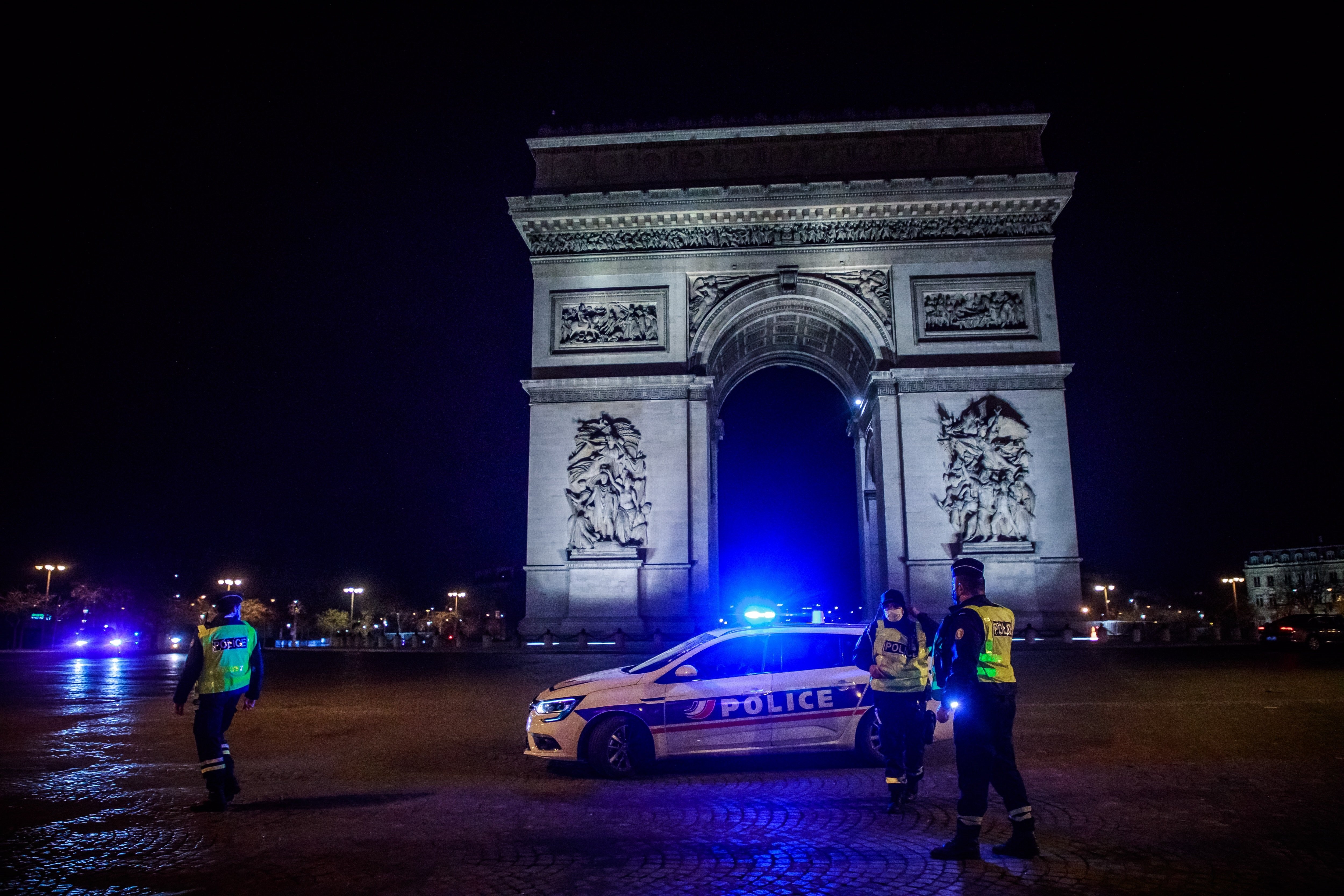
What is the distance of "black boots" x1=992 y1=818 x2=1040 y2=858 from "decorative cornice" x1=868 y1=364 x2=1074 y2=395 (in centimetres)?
2244

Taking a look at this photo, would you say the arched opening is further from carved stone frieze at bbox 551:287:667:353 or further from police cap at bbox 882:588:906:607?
police cap at bbox 882:588:906:607

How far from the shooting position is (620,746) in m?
8.16

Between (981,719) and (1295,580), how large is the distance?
106027 millimetres

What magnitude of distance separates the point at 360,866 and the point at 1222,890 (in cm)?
453

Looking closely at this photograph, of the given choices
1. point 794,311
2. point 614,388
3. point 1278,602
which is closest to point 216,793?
point 614,388

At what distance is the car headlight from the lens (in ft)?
27.1

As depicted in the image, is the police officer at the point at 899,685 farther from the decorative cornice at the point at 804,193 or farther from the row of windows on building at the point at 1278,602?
the row of windows on building at the point at 1278,602

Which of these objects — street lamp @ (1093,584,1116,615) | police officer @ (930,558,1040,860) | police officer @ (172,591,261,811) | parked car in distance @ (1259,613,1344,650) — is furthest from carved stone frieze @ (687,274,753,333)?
street lamp @ (1093,584,1116,615)

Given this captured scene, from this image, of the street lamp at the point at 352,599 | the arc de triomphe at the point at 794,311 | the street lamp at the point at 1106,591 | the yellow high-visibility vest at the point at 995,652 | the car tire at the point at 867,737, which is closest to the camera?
the yellow high-visibility vest at the point at 995,652

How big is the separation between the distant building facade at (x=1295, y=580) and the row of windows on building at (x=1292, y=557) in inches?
2.5

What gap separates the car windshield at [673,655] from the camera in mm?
8680

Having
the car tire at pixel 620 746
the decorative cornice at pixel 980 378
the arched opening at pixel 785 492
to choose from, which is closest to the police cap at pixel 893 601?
the car tire at pixel 620 746

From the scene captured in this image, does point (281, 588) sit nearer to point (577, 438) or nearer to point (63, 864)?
point (577, 438)

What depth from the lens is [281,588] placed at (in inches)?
2808
